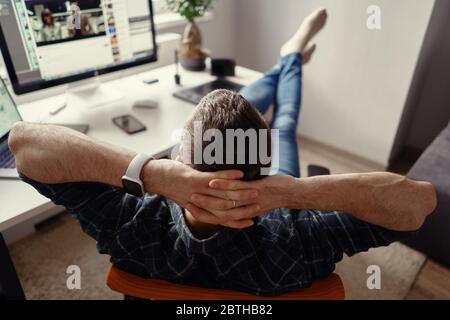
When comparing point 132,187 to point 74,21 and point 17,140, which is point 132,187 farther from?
point 74,21

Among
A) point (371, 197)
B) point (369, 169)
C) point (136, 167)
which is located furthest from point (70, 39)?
point (369, 169)

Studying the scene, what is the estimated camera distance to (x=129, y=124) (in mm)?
1289

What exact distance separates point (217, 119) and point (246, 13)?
2042 mm

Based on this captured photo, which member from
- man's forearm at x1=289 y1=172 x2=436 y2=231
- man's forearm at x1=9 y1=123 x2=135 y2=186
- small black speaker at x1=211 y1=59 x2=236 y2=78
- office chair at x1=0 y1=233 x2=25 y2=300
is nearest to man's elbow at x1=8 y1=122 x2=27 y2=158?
man's forearm at x1=9 y1=123 x2=135 y2=186

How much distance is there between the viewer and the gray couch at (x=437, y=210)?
4.89ft

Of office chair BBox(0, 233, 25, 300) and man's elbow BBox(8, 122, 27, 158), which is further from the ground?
man's elbow BBox(8, 122, 27, 158)

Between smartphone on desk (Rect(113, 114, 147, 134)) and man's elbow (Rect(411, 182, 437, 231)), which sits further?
smartphone on desk (Rect(113, 114, 147, 134))

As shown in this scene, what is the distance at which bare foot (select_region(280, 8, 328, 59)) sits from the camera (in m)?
1.62

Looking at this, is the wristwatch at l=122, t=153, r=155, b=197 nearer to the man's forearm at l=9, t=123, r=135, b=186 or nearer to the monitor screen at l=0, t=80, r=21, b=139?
the man's forearm at l=9, t=123, r=135, b=186

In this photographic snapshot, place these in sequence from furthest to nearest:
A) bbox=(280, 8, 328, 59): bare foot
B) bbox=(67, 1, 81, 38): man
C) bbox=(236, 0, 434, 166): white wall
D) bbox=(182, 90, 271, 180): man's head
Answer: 1. bbox=(236, 0, 434, 166): white wall
2. bbox=(280, 8, 328, 59): bare foot
3. bbox=(67, 1, 81, 38): man
4. bbox=(182, 90, 271, 180): man's head

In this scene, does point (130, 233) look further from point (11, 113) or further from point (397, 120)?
point (397, 120)

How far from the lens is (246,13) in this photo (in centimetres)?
244

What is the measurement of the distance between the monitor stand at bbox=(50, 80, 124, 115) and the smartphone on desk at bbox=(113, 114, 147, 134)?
0.18 metres

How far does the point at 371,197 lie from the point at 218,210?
298 mm
